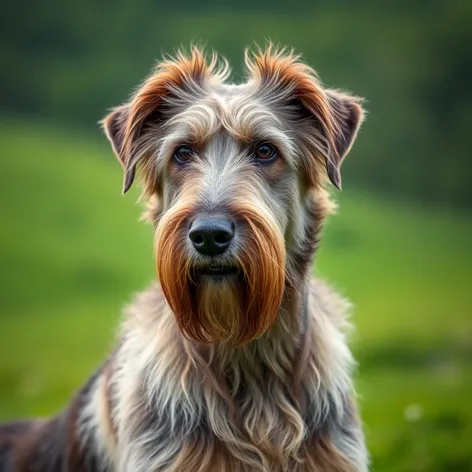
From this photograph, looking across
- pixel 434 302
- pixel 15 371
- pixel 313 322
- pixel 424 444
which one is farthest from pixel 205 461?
pixel 434 302

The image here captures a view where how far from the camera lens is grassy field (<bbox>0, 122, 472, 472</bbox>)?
33.1ft

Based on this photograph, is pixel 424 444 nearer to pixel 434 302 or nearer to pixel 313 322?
pixel 313 322

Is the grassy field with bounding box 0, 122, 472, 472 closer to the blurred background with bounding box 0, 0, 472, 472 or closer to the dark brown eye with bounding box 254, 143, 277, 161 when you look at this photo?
the blurred background with bounding box 0, 0, 472, 472

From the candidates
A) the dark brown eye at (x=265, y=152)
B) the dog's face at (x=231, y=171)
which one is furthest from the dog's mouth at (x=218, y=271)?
the dark brown eye at (x=265, y=152)

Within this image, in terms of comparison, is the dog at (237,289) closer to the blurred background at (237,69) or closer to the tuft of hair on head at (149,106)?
the tuft of hair on head at (149,106)

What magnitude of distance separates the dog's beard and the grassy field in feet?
9.66

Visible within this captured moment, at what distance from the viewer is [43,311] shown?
16.6 meters

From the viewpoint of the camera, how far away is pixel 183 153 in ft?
17.3

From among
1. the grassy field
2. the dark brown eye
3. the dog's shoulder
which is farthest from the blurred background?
the dark brown eye

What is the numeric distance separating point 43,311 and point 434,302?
608cm

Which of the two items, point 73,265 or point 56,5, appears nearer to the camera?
point 73,265

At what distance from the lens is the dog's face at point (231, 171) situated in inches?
191

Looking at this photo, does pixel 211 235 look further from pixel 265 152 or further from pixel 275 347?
pixel 275 347

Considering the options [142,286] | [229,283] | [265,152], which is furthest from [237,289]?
[142,286]
